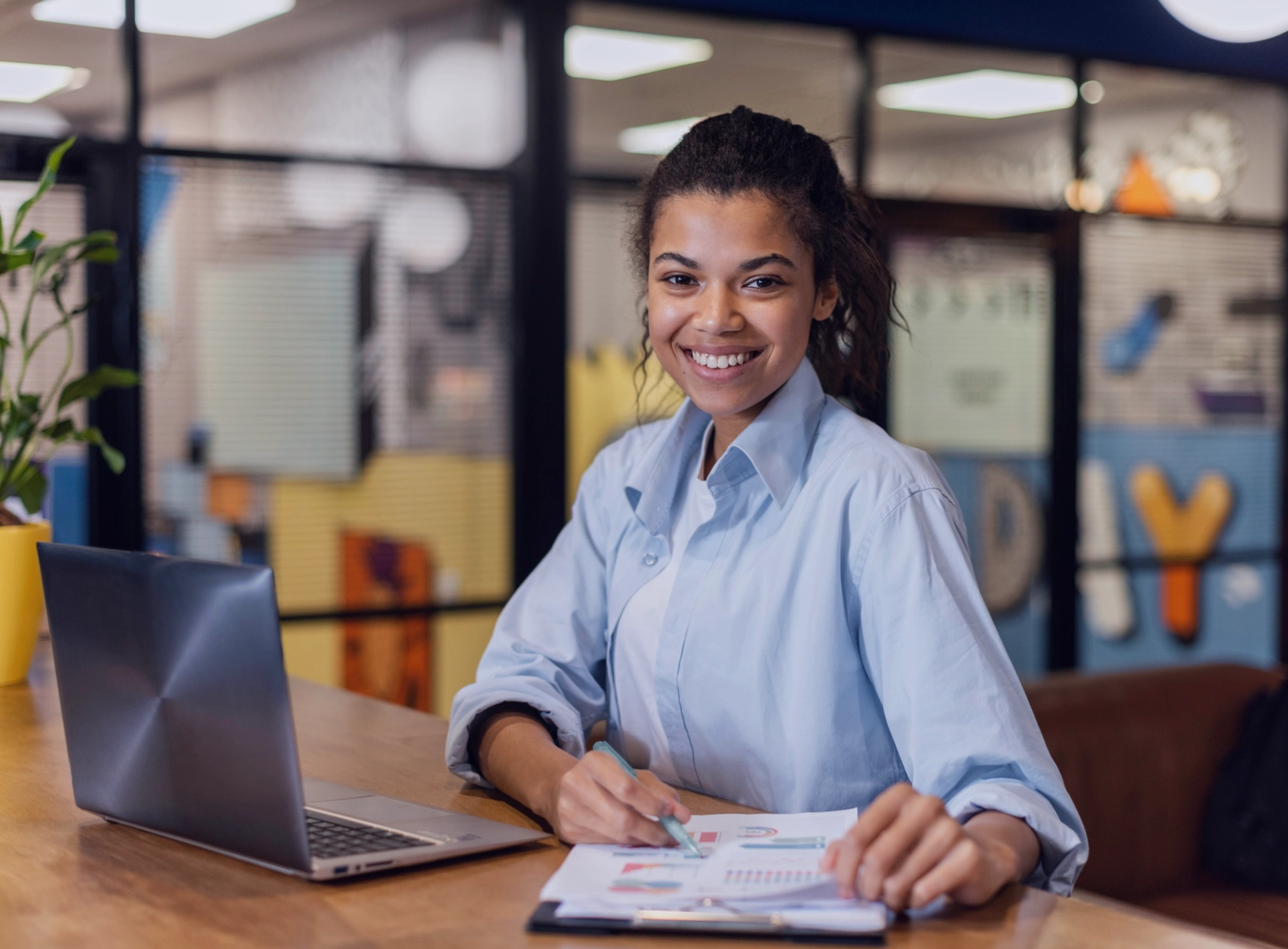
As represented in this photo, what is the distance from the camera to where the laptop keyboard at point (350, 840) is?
1.24m

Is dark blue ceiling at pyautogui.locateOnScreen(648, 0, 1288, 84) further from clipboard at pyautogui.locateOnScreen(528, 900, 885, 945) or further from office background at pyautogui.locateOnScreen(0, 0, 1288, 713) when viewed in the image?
clipboard at pyautogui.locateOnScreen(528, 900, 885, 945)

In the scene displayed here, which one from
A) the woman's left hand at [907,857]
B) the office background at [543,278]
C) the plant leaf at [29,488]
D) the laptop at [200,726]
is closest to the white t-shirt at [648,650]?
the laptop at [200,726]

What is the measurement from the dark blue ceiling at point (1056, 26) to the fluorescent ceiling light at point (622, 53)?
12 cm

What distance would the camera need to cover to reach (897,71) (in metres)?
4.37

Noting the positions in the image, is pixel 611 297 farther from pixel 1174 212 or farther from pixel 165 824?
pixel 165 824

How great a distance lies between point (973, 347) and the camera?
462 centimetres

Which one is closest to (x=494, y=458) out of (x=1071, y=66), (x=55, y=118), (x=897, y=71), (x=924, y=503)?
(x=55, y=118)

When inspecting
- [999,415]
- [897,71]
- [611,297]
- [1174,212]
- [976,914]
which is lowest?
[976,914]

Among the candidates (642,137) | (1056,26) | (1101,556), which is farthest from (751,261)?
(1101,556)

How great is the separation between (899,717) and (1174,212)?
399cm

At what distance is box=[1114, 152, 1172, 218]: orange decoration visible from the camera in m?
4.80

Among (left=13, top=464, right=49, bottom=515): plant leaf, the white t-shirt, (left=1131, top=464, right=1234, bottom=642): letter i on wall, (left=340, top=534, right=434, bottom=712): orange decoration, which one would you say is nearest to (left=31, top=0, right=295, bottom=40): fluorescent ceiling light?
(left=340, top=534, right=434, bottom=712): orange decoration

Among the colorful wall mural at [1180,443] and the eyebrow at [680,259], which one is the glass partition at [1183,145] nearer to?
the colorful wall mural at [1180,443]

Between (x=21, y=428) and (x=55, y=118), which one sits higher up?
(x=55, y=118)
